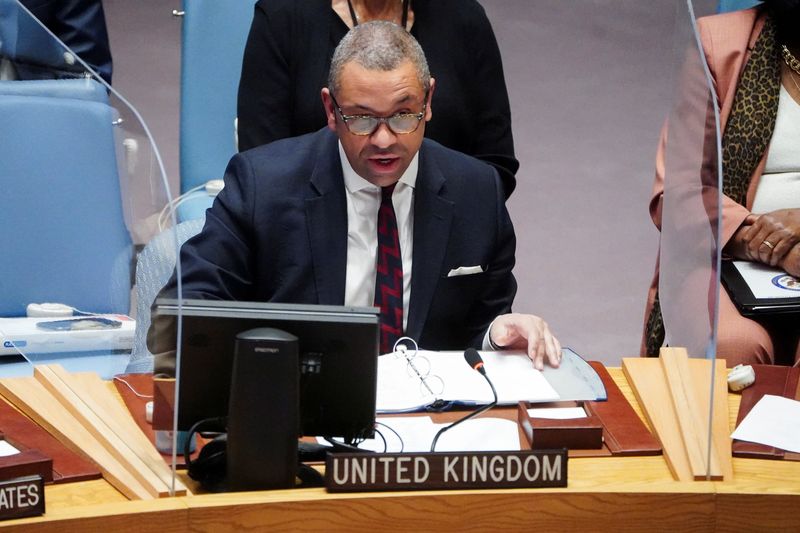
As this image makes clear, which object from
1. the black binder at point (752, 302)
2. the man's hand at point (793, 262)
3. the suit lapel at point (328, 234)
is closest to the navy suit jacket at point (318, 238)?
the suit lapel at point (328, 234)

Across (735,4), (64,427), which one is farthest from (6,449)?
(735,4)

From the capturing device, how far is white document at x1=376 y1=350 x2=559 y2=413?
2.23m

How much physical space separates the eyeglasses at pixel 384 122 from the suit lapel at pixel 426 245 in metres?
0.22

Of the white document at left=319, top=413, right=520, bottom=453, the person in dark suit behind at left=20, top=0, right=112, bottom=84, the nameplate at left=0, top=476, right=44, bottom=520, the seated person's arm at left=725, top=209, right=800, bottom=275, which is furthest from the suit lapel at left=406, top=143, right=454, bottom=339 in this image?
the person in dark suit behind at left=20, top=0, right=112, bottom=84

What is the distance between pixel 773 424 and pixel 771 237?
0.80 meters

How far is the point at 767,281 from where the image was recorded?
9.41ft

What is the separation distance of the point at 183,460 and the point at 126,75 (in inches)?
163

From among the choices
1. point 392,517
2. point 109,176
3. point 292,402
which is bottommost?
point 392,517

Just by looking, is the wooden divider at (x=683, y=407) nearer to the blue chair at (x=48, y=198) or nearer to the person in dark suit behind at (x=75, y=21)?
the blue chair at (x=48, y=198)

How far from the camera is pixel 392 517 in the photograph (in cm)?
180

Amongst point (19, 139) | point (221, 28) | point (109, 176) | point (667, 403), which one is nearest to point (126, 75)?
point (221, 28)

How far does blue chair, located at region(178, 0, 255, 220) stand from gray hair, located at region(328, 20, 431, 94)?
115 cm

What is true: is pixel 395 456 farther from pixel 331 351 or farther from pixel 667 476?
pixel 667 476

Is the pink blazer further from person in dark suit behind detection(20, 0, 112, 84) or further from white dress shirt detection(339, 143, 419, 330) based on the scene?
person in dark suit behind detection(20, 0, 112, 84)
